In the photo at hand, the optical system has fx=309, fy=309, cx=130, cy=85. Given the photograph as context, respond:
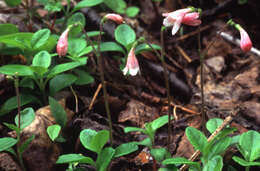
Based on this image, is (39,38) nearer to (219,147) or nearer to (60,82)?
(60,82)

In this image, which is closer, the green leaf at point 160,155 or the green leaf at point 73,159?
the green leaf at point 73,159

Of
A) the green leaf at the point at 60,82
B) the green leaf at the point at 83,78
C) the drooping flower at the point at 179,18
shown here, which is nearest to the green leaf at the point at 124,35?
the green leaf at the point at 83,78

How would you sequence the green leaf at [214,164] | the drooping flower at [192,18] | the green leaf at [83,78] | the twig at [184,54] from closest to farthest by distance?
the green leaf at [214,164], the drooping flower at [192,18], the green leaf at [83,78], the twig at [184,54]

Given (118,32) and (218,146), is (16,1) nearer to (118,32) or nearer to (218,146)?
(118,32)

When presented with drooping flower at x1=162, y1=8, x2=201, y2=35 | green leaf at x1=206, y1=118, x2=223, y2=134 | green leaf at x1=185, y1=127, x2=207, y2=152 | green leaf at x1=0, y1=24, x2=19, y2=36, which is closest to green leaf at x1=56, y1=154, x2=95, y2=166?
green leaf at x1=185, y1=127, x2=207, y2=152

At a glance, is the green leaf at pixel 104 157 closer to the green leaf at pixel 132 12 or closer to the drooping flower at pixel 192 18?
the drooping flower at pixel 192 18

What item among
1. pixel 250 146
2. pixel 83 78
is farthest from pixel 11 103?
pixel 250 146

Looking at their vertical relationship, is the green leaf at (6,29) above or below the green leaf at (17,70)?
above
